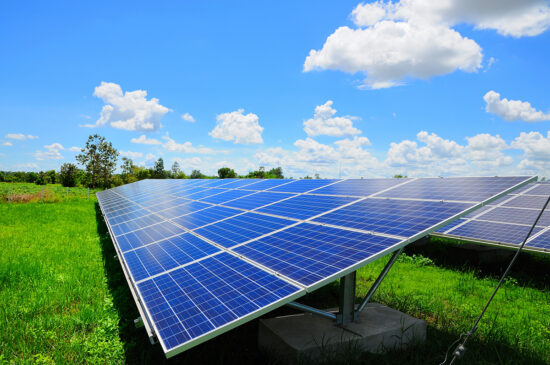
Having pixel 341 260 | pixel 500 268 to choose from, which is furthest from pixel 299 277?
pixel 500 268

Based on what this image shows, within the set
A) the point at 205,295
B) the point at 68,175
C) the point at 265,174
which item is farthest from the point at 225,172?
the point at 205,295

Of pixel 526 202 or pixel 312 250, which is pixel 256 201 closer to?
pixel 312 250

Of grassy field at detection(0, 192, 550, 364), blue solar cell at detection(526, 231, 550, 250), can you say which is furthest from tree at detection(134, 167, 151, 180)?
blue solar cell at detection(526, 231, 550, 250)

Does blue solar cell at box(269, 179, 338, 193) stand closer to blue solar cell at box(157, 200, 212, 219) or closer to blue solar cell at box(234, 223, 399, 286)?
blue solar cell at box(157, 200, 212, 219)

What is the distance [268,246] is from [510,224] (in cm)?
942

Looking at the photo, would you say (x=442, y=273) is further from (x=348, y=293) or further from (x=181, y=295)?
(x=181, y=295)

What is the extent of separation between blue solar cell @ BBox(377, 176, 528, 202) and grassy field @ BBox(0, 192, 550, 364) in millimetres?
2405

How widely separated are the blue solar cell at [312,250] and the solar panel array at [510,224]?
6650mm

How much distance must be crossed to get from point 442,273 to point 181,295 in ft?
29.3

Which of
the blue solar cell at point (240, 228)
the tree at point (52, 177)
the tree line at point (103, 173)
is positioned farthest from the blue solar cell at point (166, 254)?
the tree at point (52, 177)

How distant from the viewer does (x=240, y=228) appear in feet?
20.9

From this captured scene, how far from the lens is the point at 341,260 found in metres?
4.07

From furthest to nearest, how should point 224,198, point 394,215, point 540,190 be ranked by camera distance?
point 540,190, point 224,198, point 394,215

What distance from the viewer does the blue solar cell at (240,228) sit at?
5746 millimetres
